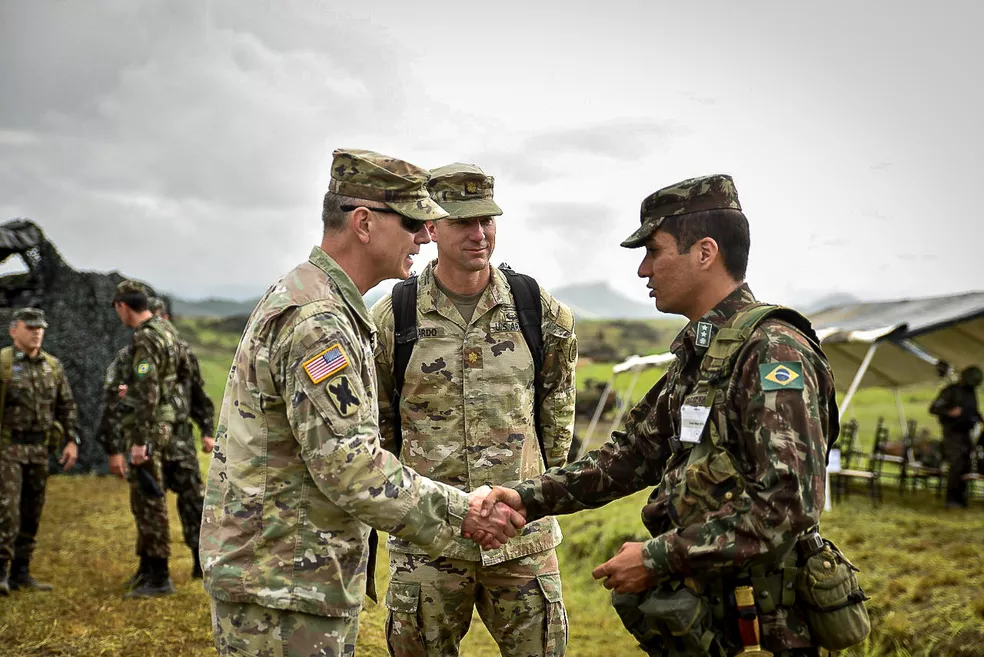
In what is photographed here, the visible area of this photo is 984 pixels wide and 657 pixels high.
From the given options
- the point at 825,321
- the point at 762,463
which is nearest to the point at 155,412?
the point at 762,463

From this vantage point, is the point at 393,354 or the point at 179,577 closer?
the point at 393,354

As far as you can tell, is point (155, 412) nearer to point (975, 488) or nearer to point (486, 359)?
point (486, 359)

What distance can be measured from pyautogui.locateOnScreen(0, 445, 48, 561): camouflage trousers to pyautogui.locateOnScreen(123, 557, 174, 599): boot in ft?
3.94

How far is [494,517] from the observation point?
10.7 feet

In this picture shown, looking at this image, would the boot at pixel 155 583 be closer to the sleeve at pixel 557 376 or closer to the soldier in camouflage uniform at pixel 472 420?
the soldier in camouflage uniform at pixel 472 420

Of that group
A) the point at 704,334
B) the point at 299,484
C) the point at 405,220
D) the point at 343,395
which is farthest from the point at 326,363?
the point at 704,334

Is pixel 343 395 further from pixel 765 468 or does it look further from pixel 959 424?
pixel 959 424

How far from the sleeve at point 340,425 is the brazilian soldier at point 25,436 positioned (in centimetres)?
597

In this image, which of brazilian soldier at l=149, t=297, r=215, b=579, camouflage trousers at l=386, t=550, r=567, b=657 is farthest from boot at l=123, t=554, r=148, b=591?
camouflage trousers at l=386, t=550, r=567, b=657

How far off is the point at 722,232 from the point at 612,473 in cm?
103

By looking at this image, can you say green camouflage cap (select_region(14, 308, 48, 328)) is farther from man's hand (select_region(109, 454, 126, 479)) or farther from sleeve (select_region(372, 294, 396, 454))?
sleeve (select_region(372, 294, 396, 454))

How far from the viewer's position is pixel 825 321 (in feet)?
45.6

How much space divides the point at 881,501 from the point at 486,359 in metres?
9.67

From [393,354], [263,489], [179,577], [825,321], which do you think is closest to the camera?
[263,489]
